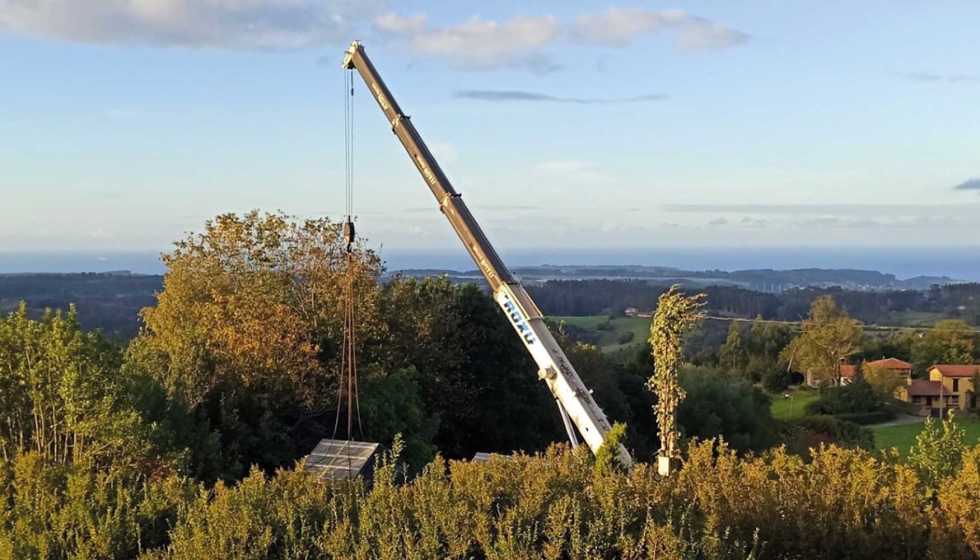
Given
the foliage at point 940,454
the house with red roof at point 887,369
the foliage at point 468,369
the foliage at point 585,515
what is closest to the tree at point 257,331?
the foliage at point 468,369

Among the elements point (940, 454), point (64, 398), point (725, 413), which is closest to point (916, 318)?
point (725, 413)

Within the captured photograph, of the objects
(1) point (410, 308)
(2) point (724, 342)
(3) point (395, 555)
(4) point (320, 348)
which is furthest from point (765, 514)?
(2) point (724, 342)

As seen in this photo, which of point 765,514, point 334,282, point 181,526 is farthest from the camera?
point 334,282

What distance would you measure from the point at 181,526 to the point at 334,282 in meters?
15.8

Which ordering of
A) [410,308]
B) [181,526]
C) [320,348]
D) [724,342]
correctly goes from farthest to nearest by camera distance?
1. [724,342]
2. [410,308]
3. [320,348]
4. [181,526]

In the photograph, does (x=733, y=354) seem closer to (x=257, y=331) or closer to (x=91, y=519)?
(x=257, y=331)

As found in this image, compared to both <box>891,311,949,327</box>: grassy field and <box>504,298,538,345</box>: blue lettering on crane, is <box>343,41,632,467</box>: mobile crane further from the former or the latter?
<box>891,311,949,327</box>: grassy field

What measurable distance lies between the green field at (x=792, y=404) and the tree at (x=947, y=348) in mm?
10675

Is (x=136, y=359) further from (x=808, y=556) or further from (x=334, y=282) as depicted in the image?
(x=808, y=556)

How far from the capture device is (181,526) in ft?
26.6

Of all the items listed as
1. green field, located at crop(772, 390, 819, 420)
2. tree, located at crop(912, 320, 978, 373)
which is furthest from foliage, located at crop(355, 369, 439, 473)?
tree, located at crop(912, 320, 978, 373)

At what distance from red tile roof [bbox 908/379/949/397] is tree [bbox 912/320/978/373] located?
5226 mm

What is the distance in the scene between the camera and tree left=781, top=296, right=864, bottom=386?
170 feet

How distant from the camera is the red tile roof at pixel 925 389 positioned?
48.2 metres
